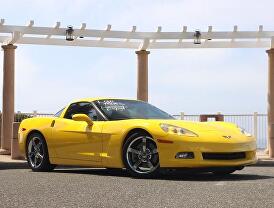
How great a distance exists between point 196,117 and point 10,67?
680 centimetres

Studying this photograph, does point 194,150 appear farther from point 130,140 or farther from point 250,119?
point 250,119

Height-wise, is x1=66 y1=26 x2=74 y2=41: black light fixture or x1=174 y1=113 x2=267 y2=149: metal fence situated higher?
x1=66 y1=26 x2=74 y2=41: black light fixture

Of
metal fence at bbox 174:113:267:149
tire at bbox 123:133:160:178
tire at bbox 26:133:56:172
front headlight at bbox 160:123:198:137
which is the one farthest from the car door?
metal fence at bbox 174:113:267:149

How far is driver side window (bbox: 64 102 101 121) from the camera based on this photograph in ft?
31.3

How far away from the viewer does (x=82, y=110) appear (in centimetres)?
984

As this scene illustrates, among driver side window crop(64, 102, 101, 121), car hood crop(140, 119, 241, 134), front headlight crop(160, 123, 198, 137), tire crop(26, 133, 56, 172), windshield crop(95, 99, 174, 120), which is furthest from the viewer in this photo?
tire crop(26, 133, 56, 172)

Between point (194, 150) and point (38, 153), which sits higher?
point (194, 150)

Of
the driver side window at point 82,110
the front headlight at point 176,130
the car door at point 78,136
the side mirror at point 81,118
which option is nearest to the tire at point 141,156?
the front headlight at point 176,130

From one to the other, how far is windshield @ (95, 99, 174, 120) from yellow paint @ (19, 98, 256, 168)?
263mm

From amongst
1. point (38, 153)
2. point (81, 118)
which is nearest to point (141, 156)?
point (81, 118)

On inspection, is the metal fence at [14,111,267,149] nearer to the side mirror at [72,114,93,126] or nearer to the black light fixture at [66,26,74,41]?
the black light fixture at [66,26,74,41]

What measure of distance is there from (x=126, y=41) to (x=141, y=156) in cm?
1120

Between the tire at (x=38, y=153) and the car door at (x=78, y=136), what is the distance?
33cm

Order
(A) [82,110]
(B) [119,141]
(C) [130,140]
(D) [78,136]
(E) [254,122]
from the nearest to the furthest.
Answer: (C) [130,140] < (B) [119,141] < (D) [78,136] < (A) [82,110] < (E) [254,122]
